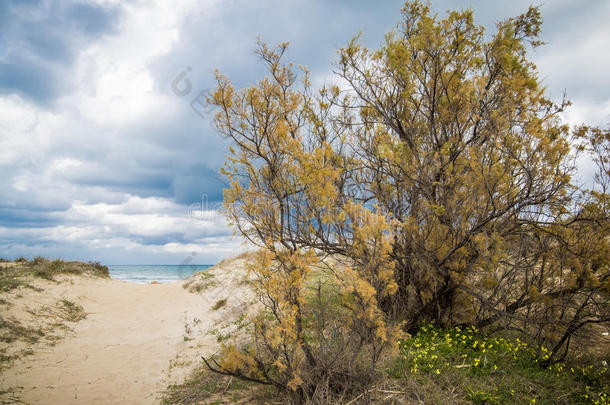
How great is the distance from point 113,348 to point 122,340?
26.8 inches

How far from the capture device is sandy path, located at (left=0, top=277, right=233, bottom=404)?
498cm

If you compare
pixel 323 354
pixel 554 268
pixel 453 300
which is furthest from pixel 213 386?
pixel 554 268

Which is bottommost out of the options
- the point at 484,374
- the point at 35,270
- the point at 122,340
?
the point at 122,340

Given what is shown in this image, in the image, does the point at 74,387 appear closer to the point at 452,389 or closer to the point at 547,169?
the point at 452,389

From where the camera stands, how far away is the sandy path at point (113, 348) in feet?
16.3

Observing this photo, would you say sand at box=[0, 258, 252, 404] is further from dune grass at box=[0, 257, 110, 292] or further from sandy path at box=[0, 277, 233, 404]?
dune grass at box=[0, 257, 110, 292]

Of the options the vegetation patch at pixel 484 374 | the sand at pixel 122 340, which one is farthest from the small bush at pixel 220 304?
the vegetation patch at pixel 484 374

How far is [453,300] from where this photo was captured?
565cm

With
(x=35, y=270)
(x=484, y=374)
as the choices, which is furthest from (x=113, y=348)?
(x=484, y=374)

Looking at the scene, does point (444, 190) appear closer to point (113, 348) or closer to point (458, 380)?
point (458, 380)

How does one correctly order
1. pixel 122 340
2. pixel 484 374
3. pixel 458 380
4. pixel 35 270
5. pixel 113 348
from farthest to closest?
pixel 35 270
pixel 122 340
pixel 113 348
pixel 484 374
pixel 458 380

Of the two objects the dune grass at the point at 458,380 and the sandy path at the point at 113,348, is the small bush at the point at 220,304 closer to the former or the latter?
A: the sandy path at the point at 113,348

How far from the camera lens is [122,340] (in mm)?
7973

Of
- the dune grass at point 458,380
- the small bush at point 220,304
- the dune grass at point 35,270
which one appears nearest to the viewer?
the dune grass at point 458,380
